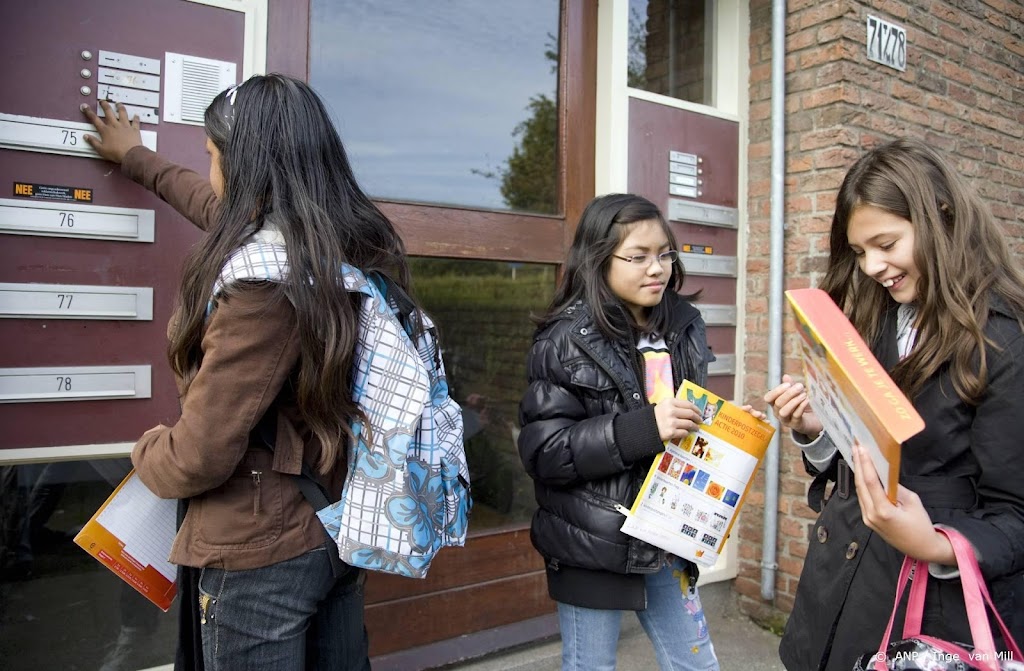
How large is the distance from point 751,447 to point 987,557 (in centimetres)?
69

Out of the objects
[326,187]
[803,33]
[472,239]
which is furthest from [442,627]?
[803,33]

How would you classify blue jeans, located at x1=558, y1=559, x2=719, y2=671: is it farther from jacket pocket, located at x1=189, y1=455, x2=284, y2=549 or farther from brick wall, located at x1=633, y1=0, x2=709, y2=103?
brick wall, located at x1=633, y1=0, x2=709, y2=103

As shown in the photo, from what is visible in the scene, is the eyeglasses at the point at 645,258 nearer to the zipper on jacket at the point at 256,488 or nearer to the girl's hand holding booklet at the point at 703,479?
the girl's hand holding booklet at the point at 703,479

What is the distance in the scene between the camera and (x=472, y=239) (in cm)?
299

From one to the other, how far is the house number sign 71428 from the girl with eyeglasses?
196 centimetres

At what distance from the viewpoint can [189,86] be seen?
2.34 meters

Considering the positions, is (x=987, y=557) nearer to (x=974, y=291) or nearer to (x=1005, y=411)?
(x=1005, y=411)

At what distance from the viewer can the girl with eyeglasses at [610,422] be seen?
6.23 ft

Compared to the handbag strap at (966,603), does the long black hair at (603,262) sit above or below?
above

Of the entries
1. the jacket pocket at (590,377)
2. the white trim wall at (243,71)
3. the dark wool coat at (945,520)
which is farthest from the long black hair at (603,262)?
the white trim wall at (243,71)

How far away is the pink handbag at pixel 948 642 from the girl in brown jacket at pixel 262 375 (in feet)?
3.53

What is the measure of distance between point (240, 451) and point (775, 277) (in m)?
2.71

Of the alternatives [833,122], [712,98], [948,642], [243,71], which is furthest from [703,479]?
[712,98]

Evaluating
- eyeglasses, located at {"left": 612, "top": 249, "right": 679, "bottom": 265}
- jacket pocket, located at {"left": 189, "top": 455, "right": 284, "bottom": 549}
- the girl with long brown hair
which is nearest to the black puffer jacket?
eyeglasses, located at {"left": 612, "top": 249, "right": 679, "bottom": 265}
